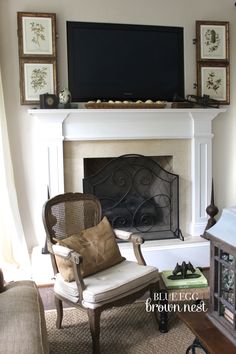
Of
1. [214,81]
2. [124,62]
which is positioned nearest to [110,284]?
[124,62]

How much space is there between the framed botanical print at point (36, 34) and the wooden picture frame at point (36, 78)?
66 mm

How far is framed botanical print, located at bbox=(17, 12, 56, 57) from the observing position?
3.25 m

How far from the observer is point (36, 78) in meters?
3.31

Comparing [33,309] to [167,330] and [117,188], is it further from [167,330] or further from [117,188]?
[117,188]

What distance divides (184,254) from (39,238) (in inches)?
50.7

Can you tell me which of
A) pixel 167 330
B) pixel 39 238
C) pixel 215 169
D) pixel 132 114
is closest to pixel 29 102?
pixel 132 114

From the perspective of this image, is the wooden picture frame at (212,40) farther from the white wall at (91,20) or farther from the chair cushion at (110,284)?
the chair cushion at (110,284)

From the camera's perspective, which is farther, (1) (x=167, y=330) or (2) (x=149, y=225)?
(2) (x=149, y=225)

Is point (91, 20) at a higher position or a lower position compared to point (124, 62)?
higher

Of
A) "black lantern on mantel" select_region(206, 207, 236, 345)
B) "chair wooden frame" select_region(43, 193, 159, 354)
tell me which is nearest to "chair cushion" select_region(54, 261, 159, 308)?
"chair wooden frame" select_region(43, 193, 159, 354)

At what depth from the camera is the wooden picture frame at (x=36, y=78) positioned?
10.8 feet

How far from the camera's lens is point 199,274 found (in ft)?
7.71

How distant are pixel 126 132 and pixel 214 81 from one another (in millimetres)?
1003

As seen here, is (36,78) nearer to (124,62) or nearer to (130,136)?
(124,62)
